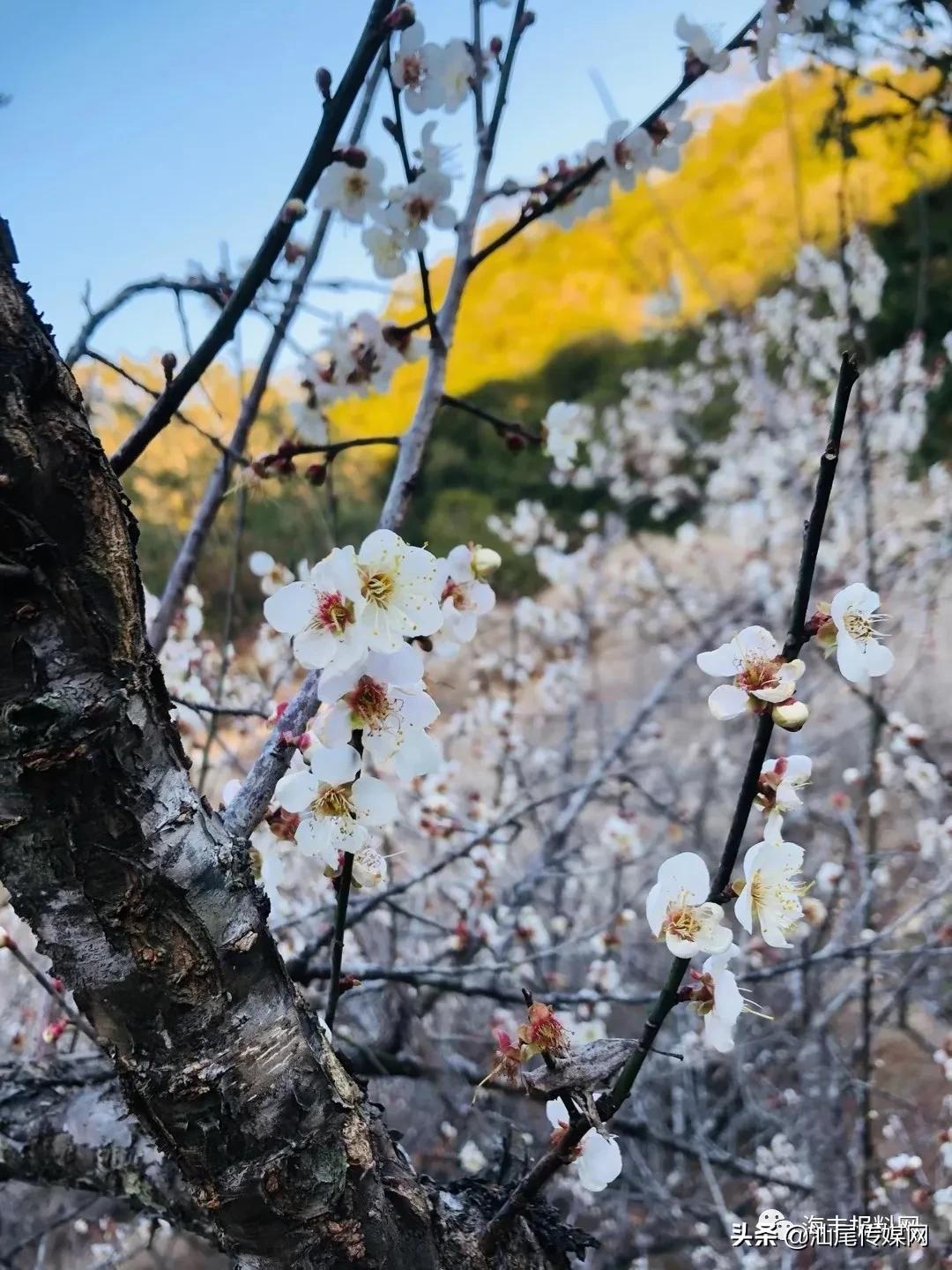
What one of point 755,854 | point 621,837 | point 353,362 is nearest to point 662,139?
point 353,362

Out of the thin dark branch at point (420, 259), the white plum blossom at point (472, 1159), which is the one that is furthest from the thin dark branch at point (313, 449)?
the white plum blossom at point (472, 1159)

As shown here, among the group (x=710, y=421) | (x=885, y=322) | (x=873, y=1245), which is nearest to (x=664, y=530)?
(x=710, y=421)

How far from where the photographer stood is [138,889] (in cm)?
50

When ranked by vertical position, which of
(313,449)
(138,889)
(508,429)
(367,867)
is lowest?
(138,889)

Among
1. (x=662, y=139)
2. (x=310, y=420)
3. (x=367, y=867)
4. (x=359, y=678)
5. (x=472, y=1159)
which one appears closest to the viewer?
(x=359, y=678)

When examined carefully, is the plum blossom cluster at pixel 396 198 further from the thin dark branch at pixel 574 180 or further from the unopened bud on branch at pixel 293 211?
the unopened bud on branch at pixel 293 211

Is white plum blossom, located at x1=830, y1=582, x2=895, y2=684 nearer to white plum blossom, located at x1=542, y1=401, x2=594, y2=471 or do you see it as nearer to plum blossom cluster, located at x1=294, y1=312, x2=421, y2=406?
white plum blossom, located at x1=542, y1=401, x2=594, y2=471

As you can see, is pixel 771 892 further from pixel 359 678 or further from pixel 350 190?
pixel 350 190

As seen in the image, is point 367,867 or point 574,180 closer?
point 367,867

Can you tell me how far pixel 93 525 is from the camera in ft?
1.54

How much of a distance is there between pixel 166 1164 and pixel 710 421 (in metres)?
A: 7.34

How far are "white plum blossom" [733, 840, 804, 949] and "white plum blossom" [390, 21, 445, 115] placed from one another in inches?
34.5

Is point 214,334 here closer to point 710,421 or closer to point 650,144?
point 650,144

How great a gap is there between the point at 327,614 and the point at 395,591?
55 mm
